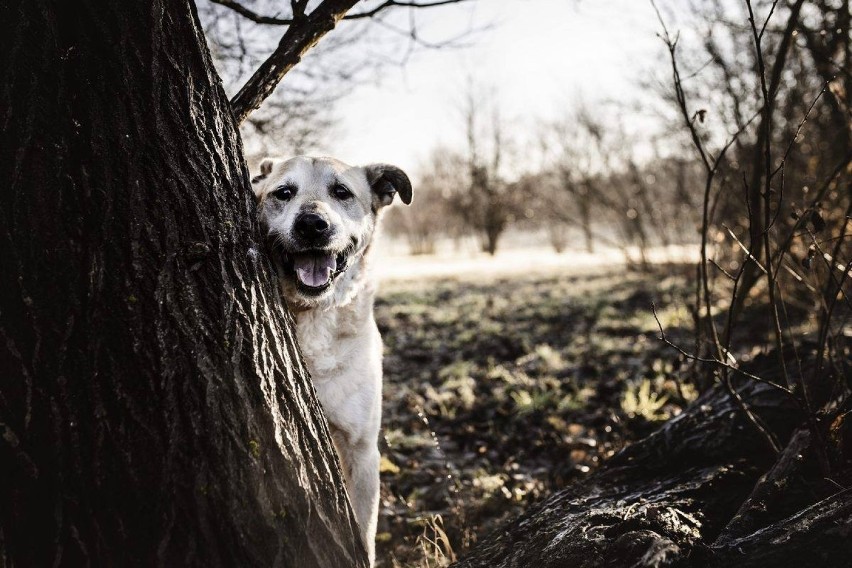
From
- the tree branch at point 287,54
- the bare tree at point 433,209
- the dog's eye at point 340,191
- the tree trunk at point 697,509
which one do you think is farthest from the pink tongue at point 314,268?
the bare tree at point 433,209

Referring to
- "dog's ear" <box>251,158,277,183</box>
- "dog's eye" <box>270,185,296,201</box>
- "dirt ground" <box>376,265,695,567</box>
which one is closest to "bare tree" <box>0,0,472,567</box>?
"dog's eye" <box>270,185,296,201</box>

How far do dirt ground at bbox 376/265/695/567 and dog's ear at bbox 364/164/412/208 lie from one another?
1.40 metres

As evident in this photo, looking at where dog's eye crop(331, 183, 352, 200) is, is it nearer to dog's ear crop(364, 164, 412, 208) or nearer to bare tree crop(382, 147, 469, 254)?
dog's ear crop(364, 164, 412, 208)

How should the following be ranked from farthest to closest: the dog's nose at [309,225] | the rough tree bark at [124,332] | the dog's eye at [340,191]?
1. the dog's eye at [340,191]
2. the dog's nose at [309,225]
3. the rough tree bark at [124,332]

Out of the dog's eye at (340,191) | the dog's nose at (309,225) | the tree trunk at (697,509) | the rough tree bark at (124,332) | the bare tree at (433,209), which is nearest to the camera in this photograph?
the rough tree bark at (124,332)

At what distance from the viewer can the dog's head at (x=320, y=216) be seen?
273 cm

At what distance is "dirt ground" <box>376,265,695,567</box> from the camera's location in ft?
12.0

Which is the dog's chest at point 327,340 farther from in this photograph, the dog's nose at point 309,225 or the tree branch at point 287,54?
the tree branch at point 287,54

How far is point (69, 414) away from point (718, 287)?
37.1ft

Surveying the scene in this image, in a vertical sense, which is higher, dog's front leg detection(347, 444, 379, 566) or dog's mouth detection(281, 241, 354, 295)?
dog's mouth detection(281, 241, 354, 295)

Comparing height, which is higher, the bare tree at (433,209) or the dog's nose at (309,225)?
the bare tree at (433,209)

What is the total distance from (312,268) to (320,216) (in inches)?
10.1

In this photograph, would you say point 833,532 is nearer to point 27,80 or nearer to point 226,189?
point 226,189

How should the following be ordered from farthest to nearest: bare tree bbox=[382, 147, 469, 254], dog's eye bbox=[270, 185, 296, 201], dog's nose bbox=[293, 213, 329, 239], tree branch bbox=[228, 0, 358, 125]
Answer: bare tree bbox=[382, 147, 469, 254], dog's eye bbox=[270, 185, 296, 201], dog's nose bbox=[293, 213, 329, 239], tree branch bbox=[228, 0, 358, 125]
